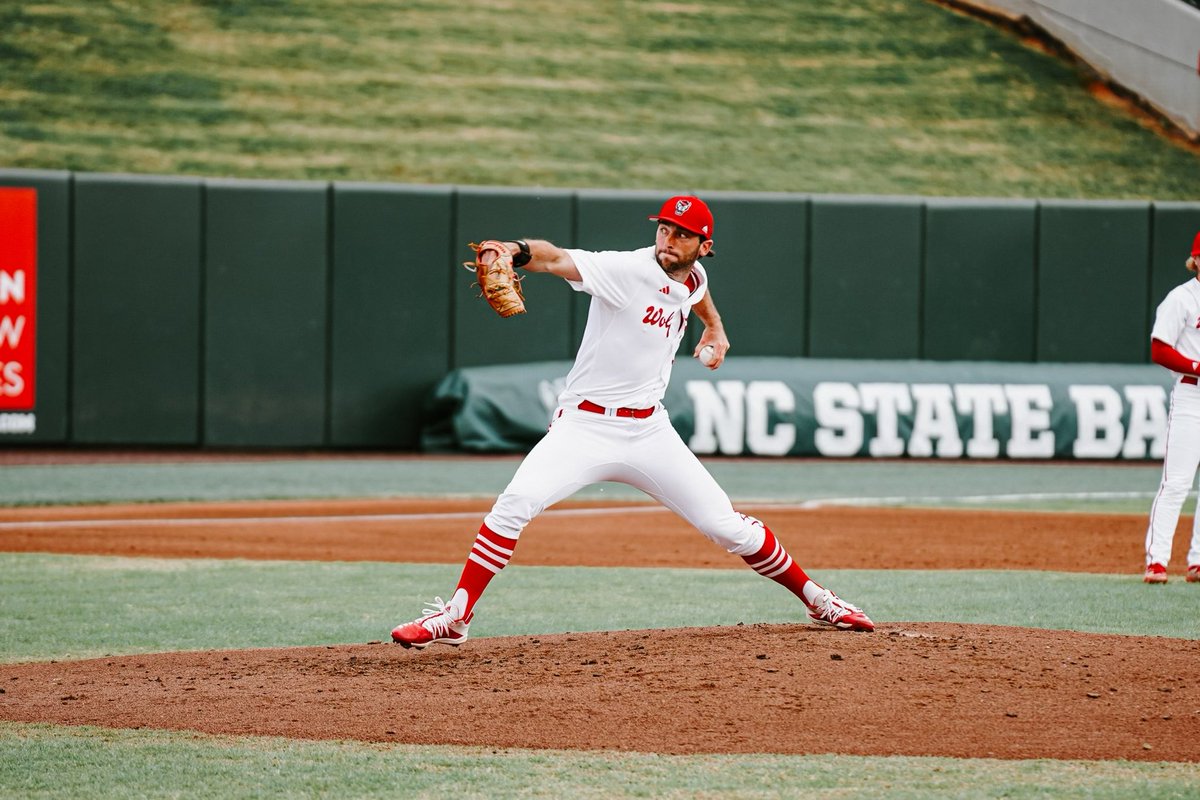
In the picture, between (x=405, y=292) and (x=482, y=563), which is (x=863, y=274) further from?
(x=482, y=563)

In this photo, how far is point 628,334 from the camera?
5.77 metres

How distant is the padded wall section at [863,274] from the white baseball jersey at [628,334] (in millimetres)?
12481

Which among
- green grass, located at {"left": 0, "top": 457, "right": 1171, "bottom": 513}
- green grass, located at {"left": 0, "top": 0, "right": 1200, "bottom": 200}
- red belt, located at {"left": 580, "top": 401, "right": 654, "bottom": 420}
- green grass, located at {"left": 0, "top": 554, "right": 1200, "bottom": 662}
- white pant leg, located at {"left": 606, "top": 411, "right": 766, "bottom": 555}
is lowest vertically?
green grass, located at {"left": 0, "top": 457, "right": 1171, "bottom": 513}

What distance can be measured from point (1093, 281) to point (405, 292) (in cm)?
858

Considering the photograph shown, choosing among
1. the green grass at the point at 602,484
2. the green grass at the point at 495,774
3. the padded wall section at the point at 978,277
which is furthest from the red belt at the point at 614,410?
the padded wall section at the point at 978,277

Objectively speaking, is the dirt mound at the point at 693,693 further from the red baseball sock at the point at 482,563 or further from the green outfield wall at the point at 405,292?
the green outfield wall at the point at 405,292

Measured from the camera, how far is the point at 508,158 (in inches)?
806

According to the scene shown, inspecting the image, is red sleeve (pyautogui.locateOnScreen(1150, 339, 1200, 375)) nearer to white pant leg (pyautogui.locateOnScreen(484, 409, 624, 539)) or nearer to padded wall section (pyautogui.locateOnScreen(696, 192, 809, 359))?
white pant leg (pyautogui.locateOnScreen(484, 409, 624, 539))

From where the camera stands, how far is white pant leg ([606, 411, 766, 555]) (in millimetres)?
5832

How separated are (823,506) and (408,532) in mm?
3883

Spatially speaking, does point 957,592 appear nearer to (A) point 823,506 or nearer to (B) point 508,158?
(A) point 823,506

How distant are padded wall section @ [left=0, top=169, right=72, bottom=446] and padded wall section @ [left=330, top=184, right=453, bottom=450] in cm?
291

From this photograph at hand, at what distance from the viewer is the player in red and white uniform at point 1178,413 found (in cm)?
820

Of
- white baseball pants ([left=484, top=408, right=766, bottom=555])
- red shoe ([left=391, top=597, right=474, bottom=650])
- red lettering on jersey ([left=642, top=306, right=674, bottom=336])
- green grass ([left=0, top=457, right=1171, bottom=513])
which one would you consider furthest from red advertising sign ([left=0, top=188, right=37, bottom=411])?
Answer: red lettering on jersey ([left=642, top=306, right=674, bottom=336])
